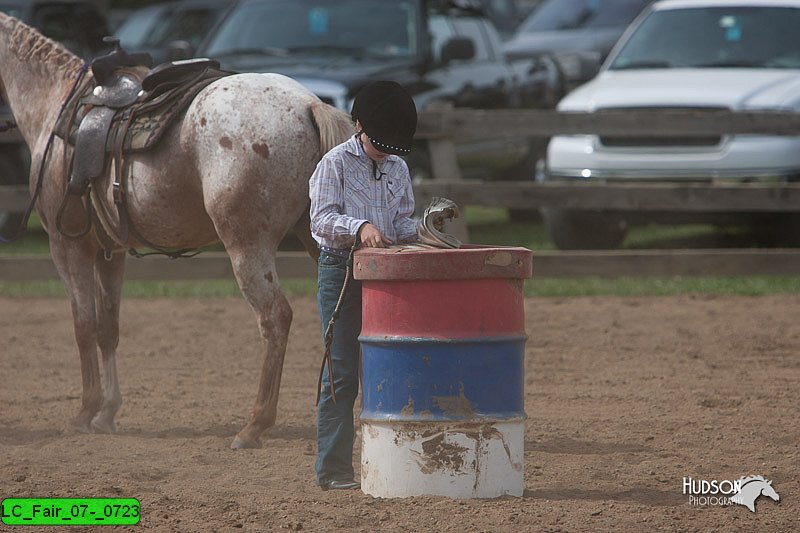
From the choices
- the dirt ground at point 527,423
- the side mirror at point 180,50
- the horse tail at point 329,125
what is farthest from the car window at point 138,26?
the horse tail at point 329,125

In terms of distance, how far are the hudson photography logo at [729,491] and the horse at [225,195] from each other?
78.2 inches

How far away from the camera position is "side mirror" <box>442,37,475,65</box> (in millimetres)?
11641

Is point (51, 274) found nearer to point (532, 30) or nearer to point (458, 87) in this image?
point (458, 87)

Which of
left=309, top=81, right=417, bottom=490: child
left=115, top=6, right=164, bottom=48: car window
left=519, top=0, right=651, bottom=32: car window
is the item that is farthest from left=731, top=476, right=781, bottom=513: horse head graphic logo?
left=115, top=6, right=164, bottom=48: car window

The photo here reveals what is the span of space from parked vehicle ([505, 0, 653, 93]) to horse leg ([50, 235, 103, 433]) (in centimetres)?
1042

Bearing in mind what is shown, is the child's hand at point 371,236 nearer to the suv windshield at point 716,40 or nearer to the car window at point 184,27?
the suv windshield at point 716,40

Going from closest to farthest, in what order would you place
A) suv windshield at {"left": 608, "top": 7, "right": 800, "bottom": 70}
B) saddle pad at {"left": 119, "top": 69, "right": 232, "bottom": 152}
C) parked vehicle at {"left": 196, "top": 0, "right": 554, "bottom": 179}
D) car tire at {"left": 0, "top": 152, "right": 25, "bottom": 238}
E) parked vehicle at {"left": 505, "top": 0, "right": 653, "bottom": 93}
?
saddle pad at {"left": 119, "top": 69, "right": 232, "bottom": 152}, suv windshield at {"left": 608, "top": 7, "right": 800, "bottom": 70}, parked vehicle at {"left": 196, "top": 0, "right": 554, "bottom": 179}, car tire at {"left": 0, "top": 152, "right": 25, "bottom": 238}, parked vehicle at {"left": 505, "top": 0, "right": 653, "bottom": 93}

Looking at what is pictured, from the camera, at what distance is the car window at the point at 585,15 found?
17.7 m

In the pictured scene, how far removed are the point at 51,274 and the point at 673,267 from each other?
491cm

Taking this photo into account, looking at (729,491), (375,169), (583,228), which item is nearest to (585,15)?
(583,228)

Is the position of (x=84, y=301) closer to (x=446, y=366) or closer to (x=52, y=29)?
(x=446, y=366)

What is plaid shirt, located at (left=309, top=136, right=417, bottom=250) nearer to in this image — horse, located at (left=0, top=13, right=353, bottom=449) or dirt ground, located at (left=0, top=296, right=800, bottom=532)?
horse, located at (left=0, top=13, right=353, bottom=449)

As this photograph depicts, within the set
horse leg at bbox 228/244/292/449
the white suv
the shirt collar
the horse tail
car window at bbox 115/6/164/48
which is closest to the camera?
the shirt collar

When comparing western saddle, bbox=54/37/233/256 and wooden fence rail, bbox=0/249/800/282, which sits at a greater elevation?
western saddle, bbox=54/37/233/256
